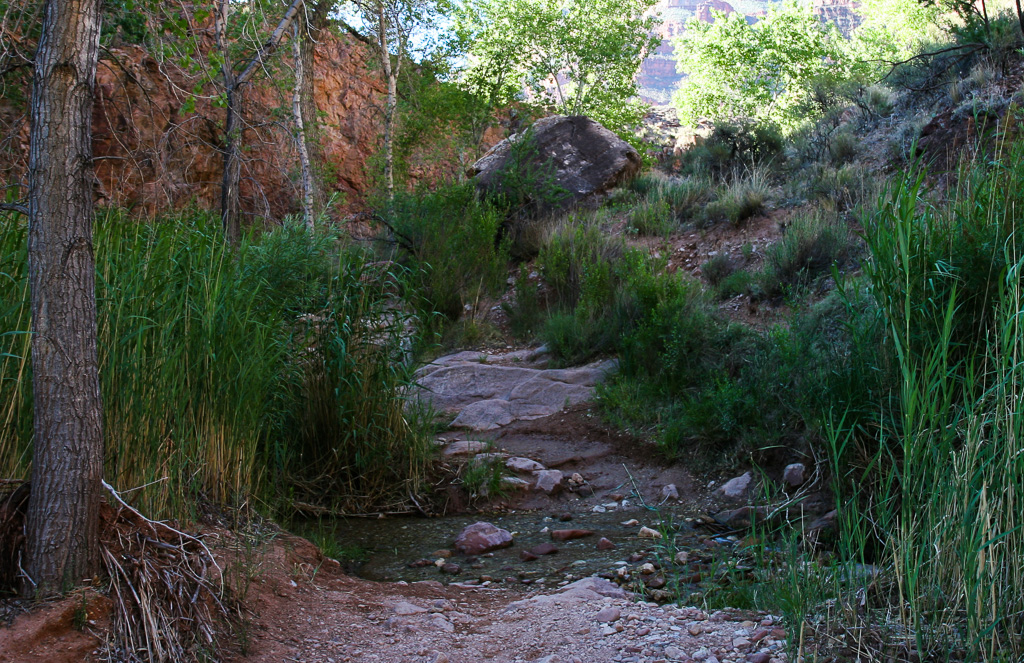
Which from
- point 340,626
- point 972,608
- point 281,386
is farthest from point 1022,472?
point 281,386

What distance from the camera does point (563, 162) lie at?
11.9m

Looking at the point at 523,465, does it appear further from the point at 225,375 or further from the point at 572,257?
the point at 572,257

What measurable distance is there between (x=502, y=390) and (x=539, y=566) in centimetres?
292

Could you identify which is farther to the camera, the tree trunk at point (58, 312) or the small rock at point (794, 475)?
the small rock at point (794, 475)

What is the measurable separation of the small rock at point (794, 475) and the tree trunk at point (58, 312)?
11.2 feet

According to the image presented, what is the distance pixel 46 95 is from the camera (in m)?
2.09

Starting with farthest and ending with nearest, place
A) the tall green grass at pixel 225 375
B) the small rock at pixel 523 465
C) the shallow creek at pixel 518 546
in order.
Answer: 1. the small rock at pixel 523 465
2. the shallow creek at pixel 518 546
3. the tall green grass at pixel 225 375

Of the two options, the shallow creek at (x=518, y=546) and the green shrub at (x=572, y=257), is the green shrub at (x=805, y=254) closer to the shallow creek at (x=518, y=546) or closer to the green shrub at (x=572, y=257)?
the green shrub at (x=572, y=257)

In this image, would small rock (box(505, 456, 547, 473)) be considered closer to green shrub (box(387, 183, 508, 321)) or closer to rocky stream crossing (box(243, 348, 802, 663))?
rocky stream crossing (box(243, 348, 802, 663))

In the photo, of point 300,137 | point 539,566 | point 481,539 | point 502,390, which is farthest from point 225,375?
point 300,137

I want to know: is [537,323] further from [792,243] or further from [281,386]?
[281,386]

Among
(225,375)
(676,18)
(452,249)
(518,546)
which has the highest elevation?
(676,18)

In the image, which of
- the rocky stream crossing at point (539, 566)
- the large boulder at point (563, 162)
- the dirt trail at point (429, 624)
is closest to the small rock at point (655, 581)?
the rocky stream crossing at point (539, 566)

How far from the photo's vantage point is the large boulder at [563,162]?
11.1 metres
